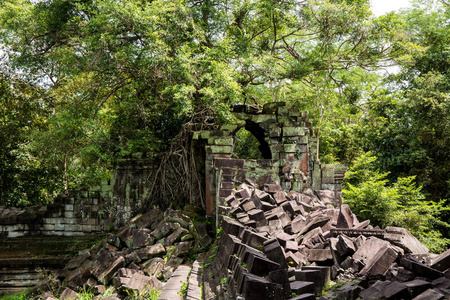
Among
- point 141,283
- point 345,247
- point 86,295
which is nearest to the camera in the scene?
point 345,247

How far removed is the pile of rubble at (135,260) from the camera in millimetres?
6793

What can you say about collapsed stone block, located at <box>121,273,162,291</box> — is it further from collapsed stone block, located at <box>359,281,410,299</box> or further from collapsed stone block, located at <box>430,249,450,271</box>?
collapsed stone block, located at <box>430,249,450,271</box>

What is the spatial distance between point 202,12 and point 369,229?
9.21m

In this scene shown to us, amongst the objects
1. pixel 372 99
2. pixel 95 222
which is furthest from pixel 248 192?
pixel 372 99

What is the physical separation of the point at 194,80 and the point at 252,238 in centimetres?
572

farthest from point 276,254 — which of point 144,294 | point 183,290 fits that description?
point 144,294

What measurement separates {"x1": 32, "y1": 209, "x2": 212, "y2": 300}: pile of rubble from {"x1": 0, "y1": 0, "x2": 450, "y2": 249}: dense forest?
2.82m

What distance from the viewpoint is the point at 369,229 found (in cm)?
450

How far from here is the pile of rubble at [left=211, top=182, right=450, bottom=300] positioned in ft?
9.73

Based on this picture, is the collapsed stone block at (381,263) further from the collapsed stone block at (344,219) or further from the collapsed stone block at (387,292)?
the collapsed stone block at (344,219)

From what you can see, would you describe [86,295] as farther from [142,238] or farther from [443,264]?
[443,264]

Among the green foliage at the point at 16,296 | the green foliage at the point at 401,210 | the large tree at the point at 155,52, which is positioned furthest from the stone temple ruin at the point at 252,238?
the green foliage at the point at 401,210

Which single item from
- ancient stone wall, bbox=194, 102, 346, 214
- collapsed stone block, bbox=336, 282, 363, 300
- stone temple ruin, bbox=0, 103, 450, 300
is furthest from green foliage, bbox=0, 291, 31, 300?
collapsed stone block, bbox=336, 282, 363, 300

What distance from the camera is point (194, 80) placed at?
30.0ft
